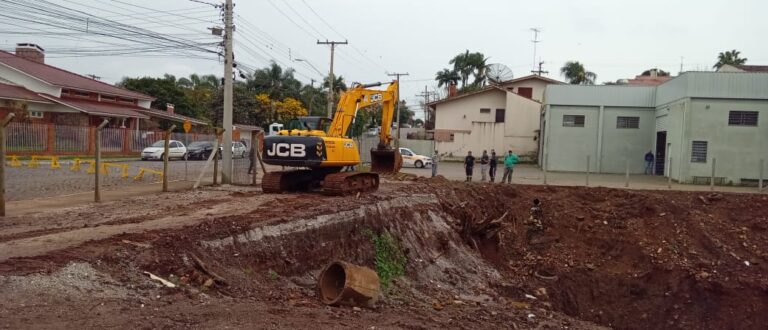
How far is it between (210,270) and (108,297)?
5.48 feet

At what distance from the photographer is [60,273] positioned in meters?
6.35

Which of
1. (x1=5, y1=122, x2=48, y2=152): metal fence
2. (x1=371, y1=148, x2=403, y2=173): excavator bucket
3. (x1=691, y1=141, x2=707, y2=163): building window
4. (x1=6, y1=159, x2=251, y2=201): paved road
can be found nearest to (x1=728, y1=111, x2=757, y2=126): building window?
(x1=691, y1=141, x2=707, y2=163): building window

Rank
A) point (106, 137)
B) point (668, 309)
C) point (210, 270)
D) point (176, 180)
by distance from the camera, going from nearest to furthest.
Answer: point (210, 270) < point (668, 309) < point (176, 180) < point (106, 137)

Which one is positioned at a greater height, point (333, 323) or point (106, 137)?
point (106, 137)

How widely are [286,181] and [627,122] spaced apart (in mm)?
25136

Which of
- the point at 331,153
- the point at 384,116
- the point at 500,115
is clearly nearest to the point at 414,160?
the point at 500,115

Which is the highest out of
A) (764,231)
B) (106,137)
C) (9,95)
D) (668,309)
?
(9,95)

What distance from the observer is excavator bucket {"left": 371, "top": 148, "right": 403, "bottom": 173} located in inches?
725

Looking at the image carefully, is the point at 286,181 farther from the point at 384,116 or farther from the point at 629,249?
the point at 629,249

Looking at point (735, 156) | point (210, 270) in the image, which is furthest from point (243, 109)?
point (210, 270)

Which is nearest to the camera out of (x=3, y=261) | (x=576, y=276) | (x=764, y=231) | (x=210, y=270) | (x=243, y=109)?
(x=3, y=261)

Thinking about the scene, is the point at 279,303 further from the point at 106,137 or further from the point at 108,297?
the point at 106,137

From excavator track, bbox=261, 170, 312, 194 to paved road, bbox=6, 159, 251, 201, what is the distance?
374 cm

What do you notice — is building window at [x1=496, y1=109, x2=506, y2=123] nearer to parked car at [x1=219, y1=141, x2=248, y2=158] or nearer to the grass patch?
parked car at [x1=219, y1=141, x2=248, y2=158]
